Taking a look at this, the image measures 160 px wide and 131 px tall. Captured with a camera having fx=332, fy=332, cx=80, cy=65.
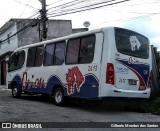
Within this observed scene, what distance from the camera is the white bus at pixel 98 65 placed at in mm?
10828

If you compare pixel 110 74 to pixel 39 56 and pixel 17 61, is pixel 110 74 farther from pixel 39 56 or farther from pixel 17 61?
pixel 17 61

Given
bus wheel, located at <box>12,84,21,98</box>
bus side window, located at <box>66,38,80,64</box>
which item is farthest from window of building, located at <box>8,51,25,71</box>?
bus side window, located at <box>66,38,80,64</box>

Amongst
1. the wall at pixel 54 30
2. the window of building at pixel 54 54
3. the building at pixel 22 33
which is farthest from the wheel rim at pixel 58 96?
the wall at pixel 54 30

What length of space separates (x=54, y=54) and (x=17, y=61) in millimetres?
4215

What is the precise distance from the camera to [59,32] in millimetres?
34219

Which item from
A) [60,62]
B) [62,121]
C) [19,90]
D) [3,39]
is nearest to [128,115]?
[62,121]

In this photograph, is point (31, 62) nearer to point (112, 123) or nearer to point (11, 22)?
point (112, 123)

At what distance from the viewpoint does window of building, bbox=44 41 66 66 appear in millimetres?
13150

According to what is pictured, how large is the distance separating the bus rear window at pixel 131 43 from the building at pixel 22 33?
65.1 ft

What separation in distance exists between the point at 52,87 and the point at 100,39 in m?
3.55

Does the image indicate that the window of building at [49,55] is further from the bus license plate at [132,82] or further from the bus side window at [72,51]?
the bus license plate at [132,82]

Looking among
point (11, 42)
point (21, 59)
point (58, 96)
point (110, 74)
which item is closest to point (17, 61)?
Result: point (21, 59)

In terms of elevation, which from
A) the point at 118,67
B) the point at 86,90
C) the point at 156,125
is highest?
the point at 118,67

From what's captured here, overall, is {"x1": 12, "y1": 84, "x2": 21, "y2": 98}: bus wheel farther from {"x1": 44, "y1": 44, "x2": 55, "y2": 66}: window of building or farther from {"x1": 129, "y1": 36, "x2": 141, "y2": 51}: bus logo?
{"x1": 129, "y1": 36, "x2": 141, "y2": 51}: bus logo
